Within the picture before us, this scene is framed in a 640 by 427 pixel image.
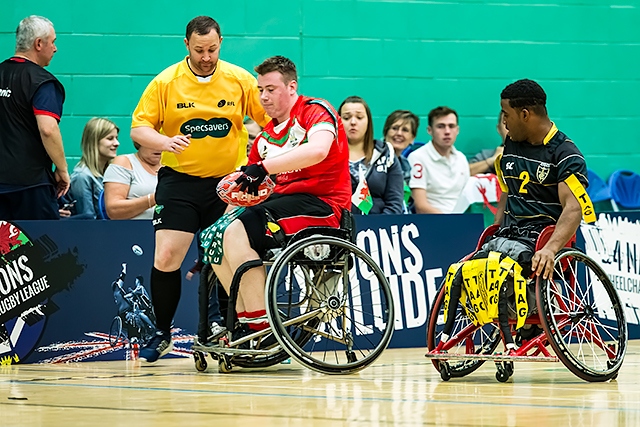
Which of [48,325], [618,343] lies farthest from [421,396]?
[48,325]

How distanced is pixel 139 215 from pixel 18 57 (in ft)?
3.36

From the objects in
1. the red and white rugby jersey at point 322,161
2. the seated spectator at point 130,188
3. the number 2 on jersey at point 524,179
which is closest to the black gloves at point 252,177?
the red and white rugby jersey at point 322,161

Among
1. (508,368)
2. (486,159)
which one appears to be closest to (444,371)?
(508,368)

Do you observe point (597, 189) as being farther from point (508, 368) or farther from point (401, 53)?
point (508, 368)

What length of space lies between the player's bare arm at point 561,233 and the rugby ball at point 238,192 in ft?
3.53

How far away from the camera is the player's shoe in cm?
506

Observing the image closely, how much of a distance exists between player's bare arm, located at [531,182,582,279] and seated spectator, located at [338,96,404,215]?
2552mm

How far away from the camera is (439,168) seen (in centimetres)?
748

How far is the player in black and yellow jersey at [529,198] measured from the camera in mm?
3977

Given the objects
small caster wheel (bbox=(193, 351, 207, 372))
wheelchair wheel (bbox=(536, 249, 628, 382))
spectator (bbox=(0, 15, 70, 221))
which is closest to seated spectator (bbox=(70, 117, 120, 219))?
spectator (bbox=(0, 15, 70, 221))

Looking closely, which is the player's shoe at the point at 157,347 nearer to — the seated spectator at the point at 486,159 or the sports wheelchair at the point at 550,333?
the sports wheelchair at the point at 550,333

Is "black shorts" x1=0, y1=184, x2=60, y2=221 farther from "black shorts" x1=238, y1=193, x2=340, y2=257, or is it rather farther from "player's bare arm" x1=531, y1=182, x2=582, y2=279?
"player's bare arm" x1=531, y1=182, x2=582, y2=279

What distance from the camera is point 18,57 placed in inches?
223

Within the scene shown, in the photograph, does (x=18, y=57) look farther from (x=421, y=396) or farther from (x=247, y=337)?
(x=421, y=396)
